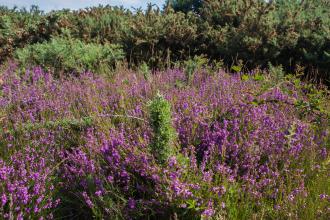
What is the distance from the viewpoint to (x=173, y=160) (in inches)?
112

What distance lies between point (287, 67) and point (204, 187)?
4.36 metres

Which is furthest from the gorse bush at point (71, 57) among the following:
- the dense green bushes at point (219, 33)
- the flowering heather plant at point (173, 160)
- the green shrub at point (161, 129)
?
the green shrub at point (161, 129)

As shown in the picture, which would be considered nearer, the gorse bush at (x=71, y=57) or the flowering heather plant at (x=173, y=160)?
the flowering heather plant at (x=173, y=160)

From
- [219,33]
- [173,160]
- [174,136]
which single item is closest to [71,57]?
[219,33]

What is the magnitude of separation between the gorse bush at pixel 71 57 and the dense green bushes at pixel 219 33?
16.1 inches

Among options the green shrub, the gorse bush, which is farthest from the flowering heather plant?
the gorse bush

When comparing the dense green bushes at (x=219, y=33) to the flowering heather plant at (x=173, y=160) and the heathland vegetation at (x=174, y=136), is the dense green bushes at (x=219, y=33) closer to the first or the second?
the heathland vegetation at (x=174, y=136)

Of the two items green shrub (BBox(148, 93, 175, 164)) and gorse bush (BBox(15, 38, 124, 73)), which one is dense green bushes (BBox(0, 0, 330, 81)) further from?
green shrub (BBox(148, 93, 175, 164))

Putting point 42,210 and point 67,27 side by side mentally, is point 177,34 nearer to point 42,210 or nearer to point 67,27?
point 67,27

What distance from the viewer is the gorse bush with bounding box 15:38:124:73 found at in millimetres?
6621

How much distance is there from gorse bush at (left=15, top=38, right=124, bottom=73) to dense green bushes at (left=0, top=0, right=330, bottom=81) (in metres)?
0.41

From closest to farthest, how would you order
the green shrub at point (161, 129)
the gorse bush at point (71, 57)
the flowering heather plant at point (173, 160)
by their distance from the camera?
the flowering heather plant at point (173, 160), the green shrub at point (161, 129), the gorse bush at point (71, 57)

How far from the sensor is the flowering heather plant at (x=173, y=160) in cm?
281

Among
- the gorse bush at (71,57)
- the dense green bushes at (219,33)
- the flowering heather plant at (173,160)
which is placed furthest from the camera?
the gorse bush at (71,57)
